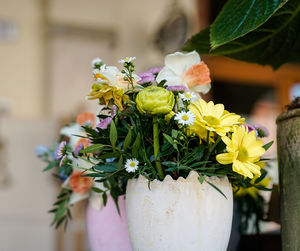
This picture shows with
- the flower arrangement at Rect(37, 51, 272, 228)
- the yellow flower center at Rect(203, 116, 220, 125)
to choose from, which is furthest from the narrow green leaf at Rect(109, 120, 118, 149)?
the yellow flower center at Rect(203, 116, 220, 125)

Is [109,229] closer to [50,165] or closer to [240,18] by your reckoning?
[50,165]

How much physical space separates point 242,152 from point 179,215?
111 millimetres

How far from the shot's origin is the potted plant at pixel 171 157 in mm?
564

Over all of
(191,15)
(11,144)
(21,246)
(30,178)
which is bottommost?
(21,246)

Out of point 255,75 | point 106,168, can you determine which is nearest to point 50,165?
point 106,168

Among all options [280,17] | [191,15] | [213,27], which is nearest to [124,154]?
[213,27]

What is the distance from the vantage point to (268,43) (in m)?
0.80

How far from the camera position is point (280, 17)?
74 cm

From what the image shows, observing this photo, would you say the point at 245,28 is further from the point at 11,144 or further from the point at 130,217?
the point at 11,144

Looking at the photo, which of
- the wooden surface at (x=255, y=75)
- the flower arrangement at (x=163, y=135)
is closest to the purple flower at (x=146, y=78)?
the flower arrangement at (x=163, y=135)

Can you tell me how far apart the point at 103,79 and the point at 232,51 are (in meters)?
0.27

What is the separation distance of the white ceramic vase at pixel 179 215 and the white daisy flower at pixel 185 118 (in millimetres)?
66

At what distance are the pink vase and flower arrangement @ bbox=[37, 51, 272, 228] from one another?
0.15 metres

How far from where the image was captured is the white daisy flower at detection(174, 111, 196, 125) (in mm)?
562
